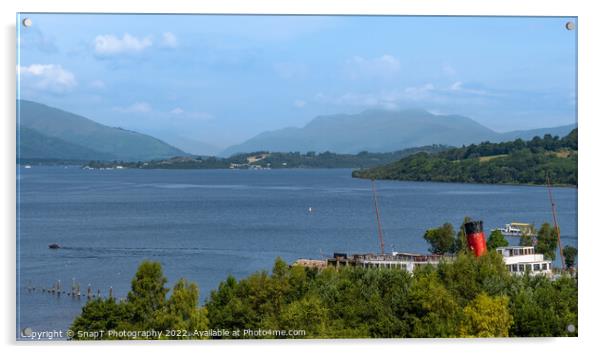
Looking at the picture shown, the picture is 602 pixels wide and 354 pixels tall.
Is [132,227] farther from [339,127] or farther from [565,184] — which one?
[565,184]

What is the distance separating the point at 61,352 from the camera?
16.2 feet

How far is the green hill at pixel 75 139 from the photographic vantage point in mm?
5309

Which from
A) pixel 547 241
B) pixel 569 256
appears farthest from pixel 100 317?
pixel 547 241

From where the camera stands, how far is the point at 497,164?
7.72 m

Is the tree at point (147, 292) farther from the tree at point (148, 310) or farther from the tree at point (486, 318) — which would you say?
the tree at point (486, 318)

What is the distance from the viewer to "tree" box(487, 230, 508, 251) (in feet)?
28.9

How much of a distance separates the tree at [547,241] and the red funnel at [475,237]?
1.52 ft

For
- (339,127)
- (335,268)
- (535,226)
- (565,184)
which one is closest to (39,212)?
(339,127)

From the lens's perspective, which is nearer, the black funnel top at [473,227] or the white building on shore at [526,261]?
the white building on shore at [526,261]

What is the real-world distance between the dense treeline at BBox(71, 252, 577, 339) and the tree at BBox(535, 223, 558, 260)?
0.76m

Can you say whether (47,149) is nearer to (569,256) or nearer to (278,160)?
(278,160)

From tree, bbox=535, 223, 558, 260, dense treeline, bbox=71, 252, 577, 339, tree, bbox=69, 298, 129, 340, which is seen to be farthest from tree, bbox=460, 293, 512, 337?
tree, bbox=69, 298, 129, 340

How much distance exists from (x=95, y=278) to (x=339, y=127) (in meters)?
2.33

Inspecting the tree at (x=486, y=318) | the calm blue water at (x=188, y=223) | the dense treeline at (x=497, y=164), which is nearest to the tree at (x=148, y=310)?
the calm blue water at (x=188, y=223)
